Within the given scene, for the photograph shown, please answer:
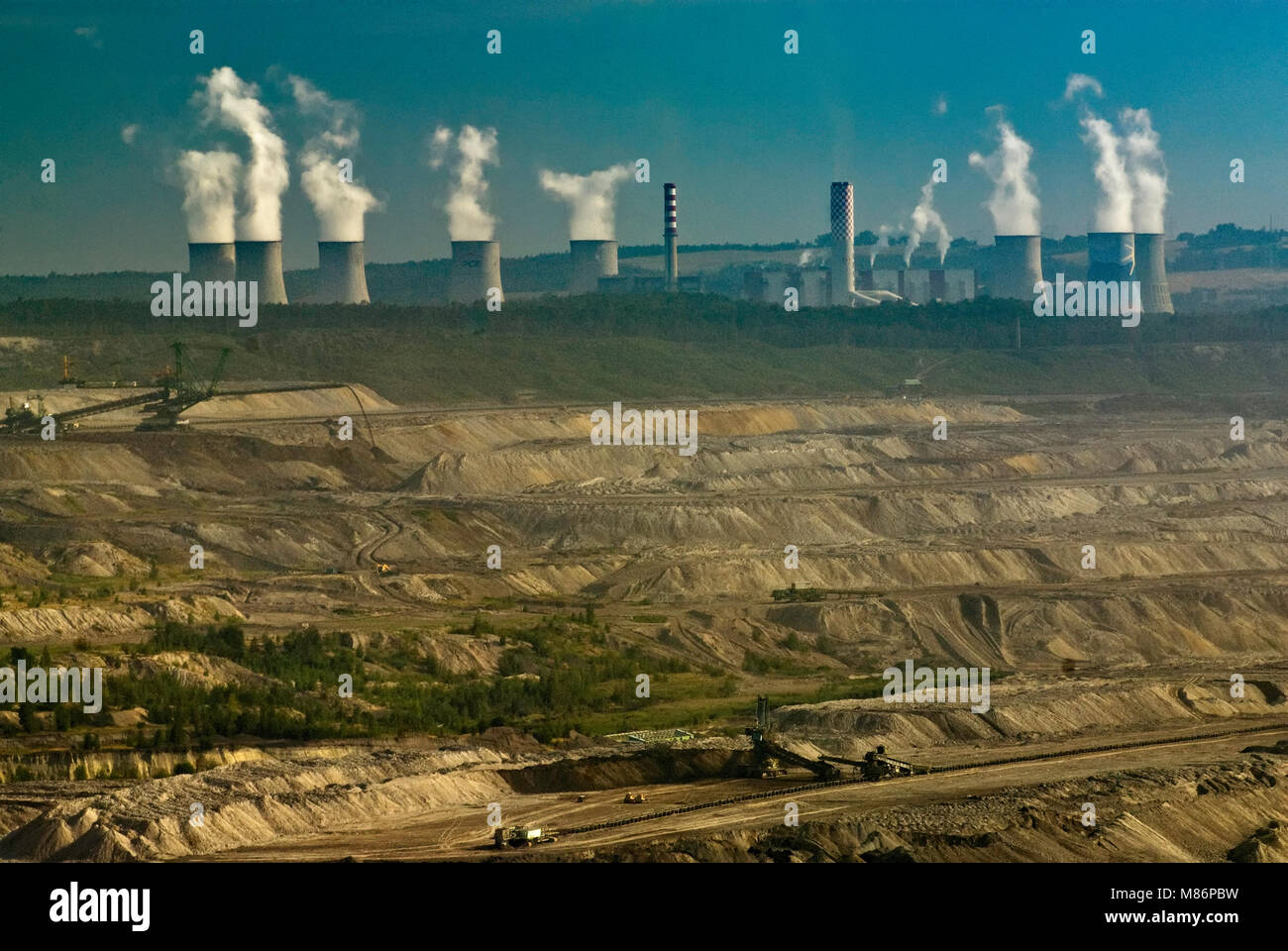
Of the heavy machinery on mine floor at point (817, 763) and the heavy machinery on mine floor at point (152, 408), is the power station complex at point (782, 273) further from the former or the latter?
the heavy machinery on mine floor at point (817, 763)

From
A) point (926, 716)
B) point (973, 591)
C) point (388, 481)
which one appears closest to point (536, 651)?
point (926, 716)

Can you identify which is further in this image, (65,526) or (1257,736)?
(65,526)

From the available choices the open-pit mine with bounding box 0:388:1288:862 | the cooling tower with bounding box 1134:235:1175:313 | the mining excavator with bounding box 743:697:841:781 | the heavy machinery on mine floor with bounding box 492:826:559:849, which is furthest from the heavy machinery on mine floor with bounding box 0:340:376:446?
the cooling tower with bounding box 1134:235:1175:313

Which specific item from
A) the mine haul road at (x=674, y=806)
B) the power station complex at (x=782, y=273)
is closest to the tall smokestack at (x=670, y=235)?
the power station complex at (x=782, y=273)

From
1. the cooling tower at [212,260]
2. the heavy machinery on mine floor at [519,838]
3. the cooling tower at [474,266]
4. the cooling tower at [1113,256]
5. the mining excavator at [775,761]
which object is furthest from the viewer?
the cooling tower at [1113,256]

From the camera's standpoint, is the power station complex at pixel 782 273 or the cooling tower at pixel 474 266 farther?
the cooling tower at pixel 474 266
